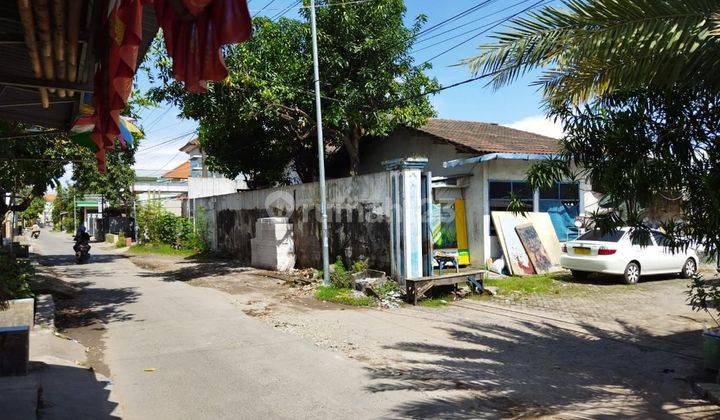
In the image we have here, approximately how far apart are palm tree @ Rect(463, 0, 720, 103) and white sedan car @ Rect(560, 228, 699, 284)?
7.75 m

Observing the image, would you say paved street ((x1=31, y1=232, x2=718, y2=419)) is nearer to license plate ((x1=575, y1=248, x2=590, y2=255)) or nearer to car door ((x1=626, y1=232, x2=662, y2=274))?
license plate ((x1=575, y1=248, x2=590, y2=255))

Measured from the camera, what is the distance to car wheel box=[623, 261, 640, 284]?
12.9 meters

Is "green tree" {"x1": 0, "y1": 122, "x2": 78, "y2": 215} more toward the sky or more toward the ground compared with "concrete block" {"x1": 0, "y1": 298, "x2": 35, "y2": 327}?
more toward the sky

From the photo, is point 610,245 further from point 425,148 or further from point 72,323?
point 72,323

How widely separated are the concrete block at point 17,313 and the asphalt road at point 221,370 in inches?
42.5

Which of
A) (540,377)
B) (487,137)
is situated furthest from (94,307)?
(487,137)

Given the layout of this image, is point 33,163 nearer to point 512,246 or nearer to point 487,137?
point 512,246

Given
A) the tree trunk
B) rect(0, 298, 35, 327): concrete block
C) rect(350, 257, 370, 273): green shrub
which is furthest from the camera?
the tree trunk

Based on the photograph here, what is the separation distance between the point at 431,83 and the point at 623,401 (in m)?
12.5

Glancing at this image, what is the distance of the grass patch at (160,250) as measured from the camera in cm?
2523

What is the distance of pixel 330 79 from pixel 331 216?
3.95m

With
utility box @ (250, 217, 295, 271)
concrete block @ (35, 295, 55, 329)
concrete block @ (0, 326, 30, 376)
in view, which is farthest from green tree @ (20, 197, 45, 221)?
concrete block @ (0, 326, 30, 376)

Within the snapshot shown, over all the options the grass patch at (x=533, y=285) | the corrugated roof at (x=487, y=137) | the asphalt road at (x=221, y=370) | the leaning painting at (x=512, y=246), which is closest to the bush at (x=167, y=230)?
the corrugated roof at (x=487, y=137)

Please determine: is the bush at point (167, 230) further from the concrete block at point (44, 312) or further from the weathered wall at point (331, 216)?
the concrete block at point (44, 312)
